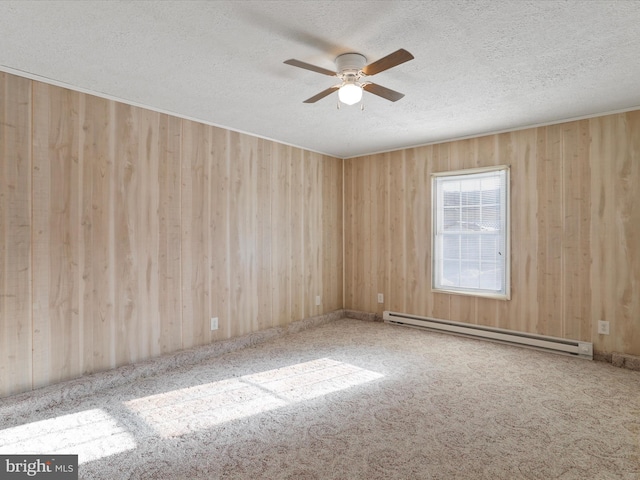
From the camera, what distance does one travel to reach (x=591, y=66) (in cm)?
254

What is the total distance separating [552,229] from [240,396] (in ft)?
11.7

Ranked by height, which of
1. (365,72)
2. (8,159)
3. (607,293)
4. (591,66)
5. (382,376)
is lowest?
(382,376)

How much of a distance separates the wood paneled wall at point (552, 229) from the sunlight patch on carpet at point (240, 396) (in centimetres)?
194

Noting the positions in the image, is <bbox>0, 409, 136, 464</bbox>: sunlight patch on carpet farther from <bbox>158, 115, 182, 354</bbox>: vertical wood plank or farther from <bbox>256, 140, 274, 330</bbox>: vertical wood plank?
<bbox>256, 140, 274, 330</bbox>: vertical wood plank

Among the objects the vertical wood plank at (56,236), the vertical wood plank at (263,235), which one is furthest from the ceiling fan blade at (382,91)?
the vertical wood plank at (56,236)

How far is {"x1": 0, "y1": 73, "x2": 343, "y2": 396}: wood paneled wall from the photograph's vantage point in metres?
2.64

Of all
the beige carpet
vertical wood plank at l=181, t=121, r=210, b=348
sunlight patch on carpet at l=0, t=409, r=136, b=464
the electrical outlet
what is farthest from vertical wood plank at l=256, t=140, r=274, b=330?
the electrical outlet

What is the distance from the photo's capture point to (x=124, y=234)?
3.19 meters

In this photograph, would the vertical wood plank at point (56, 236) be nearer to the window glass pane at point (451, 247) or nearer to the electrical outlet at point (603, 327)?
the window glass pane at point (451, 247)

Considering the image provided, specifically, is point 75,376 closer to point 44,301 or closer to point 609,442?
point 44,301

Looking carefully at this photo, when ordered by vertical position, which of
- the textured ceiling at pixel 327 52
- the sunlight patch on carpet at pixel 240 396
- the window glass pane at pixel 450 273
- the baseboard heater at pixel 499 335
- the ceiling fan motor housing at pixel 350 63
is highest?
the textured ceiling at pixel 327 52

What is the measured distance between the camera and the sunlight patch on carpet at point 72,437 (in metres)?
2.02

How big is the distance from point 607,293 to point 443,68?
2.82 m

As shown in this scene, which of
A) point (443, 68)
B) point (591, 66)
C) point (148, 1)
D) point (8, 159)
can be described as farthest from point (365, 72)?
point (8, 159)
